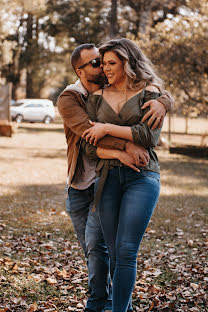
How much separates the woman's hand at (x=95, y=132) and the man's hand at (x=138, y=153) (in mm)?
196

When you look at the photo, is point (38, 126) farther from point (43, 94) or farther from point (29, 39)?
point (43, 94)

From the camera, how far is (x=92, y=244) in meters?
3.50

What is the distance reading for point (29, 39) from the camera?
3388 centimetres

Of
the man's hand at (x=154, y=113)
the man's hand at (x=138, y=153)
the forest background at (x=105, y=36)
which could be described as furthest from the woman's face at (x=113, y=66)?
the forest background at (x=105, y=36)

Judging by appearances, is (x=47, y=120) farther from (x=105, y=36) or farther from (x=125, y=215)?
(x=125, y=215)

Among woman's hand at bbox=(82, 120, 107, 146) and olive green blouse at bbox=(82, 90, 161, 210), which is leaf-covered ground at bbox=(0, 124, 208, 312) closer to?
olive green blouse at bbox=(82, 90, 161, 210)

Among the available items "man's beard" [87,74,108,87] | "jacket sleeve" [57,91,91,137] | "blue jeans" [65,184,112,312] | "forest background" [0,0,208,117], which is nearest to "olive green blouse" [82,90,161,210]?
"jacket sleeve" [57,91,91,137]

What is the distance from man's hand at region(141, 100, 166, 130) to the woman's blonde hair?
154 mm

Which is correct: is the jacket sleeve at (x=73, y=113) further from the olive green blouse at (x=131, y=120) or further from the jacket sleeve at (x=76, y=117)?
the olive green blouse at (x=131, y=120)

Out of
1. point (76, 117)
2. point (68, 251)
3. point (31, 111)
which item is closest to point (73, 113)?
point (76, 117)

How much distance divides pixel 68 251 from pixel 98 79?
9.82 ft

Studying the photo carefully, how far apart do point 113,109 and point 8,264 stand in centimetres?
274

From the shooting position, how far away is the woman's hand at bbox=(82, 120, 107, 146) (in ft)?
10.2

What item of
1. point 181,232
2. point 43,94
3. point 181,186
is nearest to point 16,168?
point 181,186
